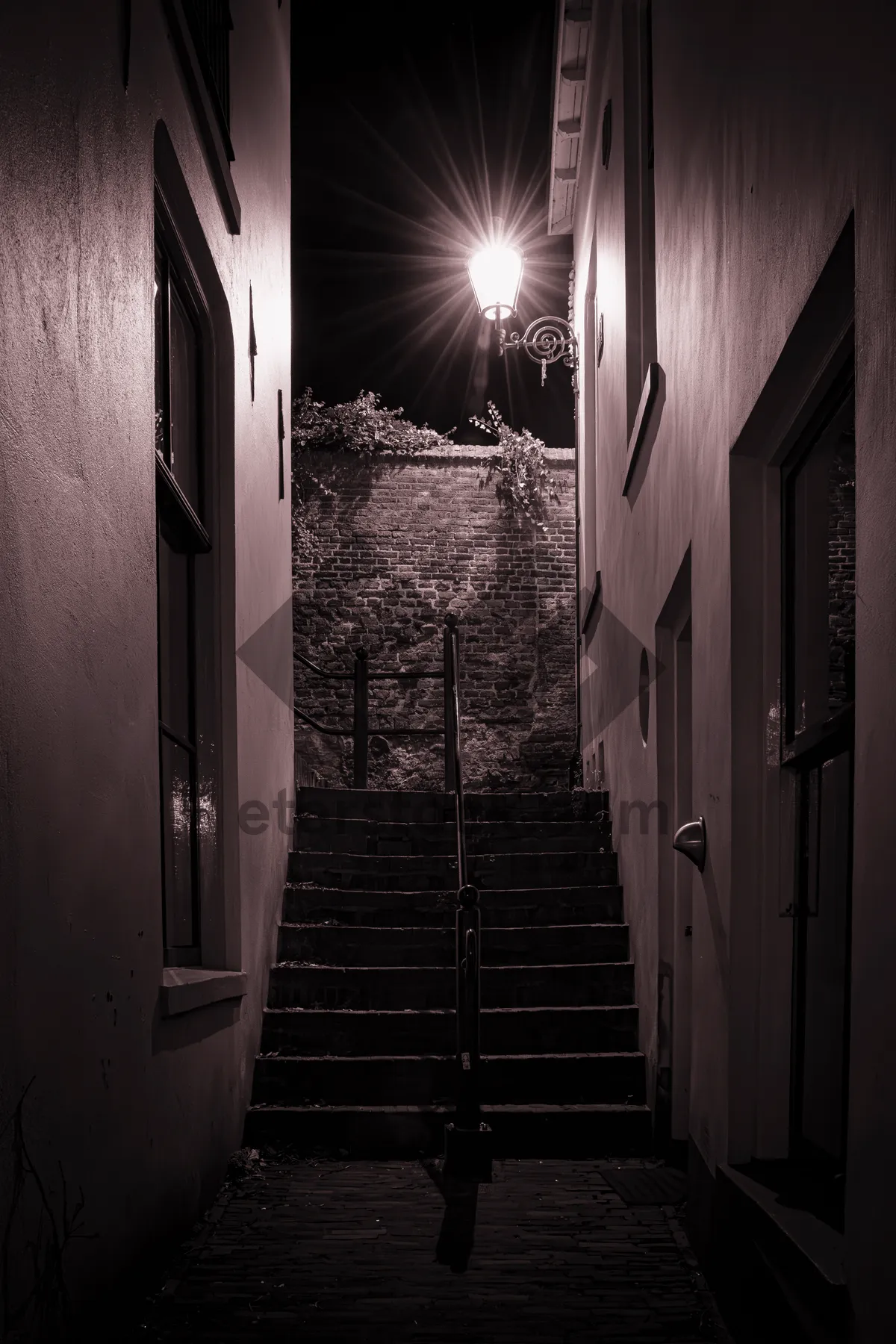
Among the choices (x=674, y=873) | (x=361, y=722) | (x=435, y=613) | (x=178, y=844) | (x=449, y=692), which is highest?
(x=435, y=613)

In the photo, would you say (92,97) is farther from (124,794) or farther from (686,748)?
(686,748)

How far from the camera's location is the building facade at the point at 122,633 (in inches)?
95.3

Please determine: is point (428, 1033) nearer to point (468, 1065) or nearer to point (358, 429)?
point (468, 1065)

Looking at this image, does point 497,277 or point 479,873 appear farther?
point 497,277

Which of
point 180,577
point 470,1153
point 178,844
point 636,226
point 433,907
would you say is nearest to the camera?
point 178,844

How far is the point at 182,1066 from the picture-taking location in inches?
157

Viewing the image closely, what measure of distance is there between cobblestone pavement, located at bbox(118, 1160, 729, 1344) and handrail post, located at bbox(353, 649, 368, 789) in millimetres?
4724

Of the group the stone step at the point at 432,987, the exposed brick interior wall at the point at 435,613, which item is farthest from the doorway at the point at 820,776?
the exposed brick interior wall at the point at 435,613

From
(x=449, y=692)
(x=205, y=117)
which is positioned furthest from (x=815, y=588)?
(x=449, y=692)

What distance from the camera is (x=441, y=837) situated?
7914 mm

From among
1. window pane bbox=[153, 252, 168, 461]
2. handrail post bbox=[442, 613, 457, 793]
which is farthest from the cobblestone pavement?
handrail post bbox=[442, 613, 457, 793]

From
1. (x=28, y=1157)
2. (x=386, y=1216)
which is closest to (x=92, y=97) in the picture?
(x=28, y=1157)

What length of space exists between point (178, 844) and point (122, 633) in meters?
1.52

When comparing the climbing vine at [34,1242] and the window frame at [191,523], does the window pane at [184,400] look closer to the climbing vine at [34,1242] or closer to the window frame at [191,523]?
the window frame at [191,523]
